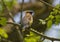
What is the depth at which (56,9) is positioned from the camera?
10.9 feet

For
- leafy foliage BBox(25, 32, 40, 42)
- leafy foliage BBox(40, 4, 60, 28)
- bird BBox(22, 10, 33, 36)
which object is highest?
leafy foliage BBox(40, 4, 60, 28)

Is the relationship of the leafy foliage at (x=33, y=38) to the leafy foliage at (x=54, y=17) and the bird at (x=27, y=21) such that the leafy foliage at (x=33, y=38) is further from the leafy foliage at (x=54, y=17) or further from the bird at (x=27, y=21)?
the leafy foliage at (x=54, y=17)

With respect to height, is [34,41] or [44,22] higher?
[44,22]

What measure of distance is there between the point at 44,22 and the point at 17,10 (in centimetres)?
226

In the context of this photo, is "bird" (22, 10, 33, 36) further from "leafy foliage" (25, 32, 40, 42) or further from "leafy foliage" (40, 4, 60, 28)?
"leafy foliage" (40, 4, 60, 28)

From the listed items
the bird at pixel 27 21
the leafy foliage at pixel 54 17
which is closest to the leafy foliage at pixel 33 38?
the bird at pixel 27 21

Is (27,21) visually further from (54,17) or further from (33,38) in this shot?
(54,17)

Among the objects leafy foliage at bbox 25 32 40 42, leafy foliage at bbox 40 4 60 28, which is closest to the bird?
leafy foliage at bbox 25 32 40 42

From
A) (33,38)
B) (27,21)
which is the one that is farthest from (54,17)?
(27,21)

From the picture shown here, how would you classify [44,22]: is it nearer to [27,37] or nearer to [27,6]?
[27,37]

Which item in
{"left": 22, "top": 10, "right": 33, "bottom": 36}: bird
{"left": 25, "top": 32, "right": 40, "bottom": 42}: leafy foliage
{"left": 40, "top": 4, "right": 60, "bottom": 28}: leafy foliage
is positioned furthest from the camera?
{"left": 22, "top": 10, "right": 33, "bottom": 36}: bird

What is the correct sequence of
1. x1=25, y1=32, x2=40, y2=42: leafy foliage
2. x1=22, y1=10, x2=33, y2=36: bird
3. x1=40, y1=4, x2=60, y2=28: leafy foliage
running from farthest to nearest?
1. x1=22, y1=10, x2=33, y2=36: bird
2. x1=25, y1=32, x2=40, y2=42: leafy foliage
3. x1=40, y1=4, x2=60, y2=28: leafy foliage

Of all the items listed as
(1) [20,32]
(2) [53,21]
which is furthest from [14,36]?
(2) [53,21]

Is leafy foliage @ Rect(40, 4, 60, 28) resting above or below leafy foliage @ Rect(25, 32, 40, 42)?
above
